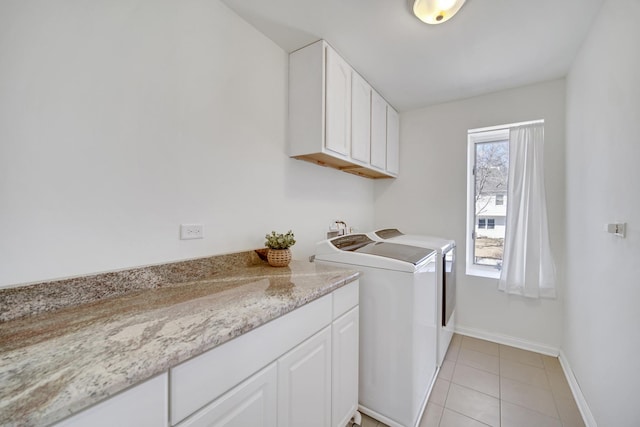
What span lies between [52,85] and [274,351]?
122 cm

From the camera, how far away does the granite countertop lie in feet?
1.52

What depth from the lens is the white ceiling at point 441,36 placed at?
4.59 ft

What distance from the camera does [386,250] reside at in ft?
5.39

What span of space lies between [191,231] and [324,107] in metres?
1.13

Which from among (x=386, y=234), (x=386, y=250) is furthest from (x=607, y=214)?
(x=386, y=234)

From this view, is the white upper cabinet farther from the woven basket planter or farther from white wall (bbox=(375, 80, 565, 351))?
white wall (bbox=(375, 80, 565, 351))

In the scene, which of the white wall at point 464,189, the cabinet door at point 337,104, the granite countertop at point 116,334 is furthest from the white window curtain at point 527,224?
the granite countertop at point 116,334

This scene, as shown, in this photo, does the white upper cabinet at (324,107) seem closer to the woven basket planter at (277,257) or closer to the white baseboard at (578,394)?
the woven basket planter at (277,257)

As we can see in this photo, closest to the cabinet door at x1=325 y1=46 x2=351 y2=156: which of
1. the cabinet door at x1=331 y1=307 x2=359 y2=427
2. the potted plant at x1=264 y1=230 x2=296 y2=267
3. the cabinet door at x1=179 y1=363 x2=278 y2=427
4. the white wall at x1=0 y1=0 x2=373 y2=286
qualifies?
the white wall at x1=0 y1=0 x2=373 y2=286

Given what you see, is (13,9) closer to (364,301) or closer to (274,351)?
(274,351)

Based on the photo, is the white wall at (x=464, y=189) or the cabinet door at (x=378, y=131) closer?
the white wall at (x=464, y=189)

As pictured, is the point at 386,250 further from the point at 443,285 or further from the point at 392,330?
the point at 443,285

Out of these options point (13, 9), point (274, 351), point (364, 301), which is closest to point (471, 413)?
point (364, 301)

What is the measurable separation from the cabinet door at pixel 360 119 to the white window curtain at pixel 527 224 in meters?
1.36
